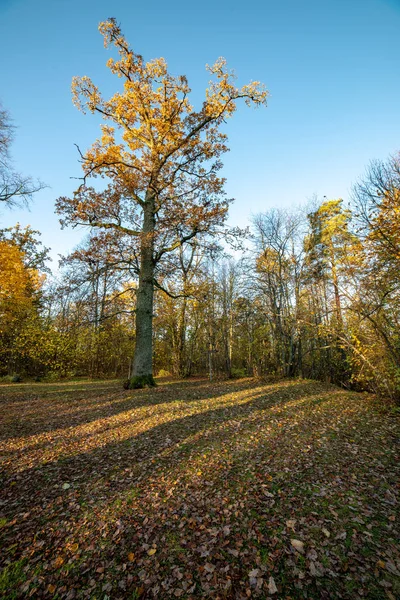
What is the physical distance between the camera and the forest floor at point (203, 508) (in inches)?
105

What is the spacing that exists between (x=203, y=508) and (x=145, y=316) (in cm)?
937

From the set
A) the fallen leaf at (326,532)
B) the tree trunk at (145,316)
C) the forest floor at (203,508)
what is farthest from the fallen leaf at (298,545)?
the tree trunk at (145,316)

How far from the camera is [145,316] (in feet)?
40.8

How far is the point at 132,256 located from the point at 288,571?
475 inches

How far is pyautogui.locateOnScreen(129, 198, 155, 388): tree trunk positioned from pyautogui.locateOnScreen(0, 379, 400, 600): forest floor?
4810 mm

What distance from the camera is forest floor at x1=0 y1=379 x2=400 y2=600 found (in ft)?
8.79

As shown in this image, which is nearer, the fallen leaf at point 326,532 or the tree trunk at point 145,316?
the fallen leaf at point 326,532

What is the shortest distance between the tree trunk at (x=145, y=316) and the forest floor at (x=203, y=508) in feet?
15.8

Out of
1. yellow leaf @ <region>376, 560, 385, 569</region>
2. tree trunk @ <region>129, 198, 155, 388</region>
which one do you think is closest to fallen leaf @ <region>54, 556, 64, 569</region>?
yellow leaf @ <region>376, 560, 385, 569</region>

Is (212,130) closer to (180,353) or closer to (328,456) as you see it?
(328,456)

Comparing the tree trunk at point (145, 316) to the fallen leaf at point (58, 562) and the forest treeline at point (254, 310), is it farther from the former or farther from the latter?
the fallen leaf at point (58, 562)

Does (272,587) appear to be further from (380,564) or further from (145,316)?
(145,316)

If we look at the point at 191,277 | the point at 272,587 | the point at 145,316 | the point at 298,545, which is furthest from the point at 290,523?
the point at 191,277

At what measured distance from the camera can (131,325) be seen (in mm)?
22156
